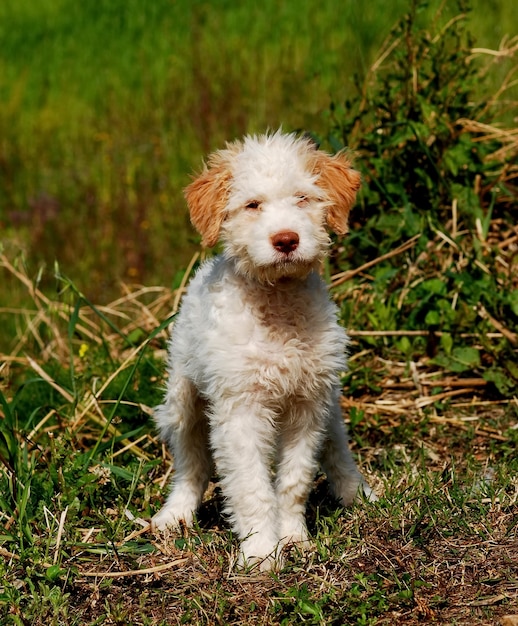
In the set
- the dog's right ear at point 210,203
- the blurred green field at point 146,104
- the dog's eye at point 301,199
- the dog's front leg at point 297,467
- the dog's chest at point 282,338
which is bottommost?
the blurred green field at point 146,104

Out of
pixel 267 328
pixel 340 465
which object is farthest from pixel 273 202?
pixel 340 465

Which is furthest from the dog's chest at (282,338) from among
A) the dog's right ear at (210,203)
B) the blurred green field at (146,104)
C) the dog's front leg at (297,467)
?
the blurred green field at (146,104)

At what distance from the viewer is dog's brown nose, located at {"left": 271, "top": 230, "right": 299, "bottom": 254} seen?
140 inches

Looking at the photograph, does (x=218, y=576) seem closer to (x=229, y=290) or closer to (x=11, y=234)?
(x=229, y=290)

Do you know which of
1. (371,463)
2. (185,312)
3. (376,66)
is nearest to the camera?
(185,312)

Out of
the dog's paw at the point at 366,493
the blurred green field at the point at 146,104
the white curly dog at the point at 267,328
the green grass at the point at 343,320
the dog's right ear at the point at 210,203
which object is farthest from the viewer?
the blurred green field at the point at 146,104

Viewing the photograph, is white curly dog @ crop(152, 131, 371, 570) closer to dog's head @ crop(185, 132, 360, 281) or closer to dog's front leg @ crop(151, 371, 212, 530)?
dog's head @ crop(185, 132, 360, 281)

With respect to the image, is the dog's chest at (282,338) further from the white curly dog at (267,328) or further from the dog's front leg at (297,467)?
the dog's front leg at (297,467)

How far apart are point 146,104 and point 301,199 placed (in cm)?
607

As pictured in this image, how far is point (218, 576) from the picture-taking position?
3627 millimetres

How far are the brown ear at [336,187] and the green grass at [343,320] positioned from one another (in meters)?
0.91

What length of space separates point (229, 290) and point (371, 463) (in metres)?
1.44

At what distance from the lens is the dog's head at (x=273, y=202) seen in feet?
11.8

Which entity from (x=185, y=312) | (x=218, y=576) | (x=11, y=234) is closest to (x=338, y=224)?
(x=185, y=312)
